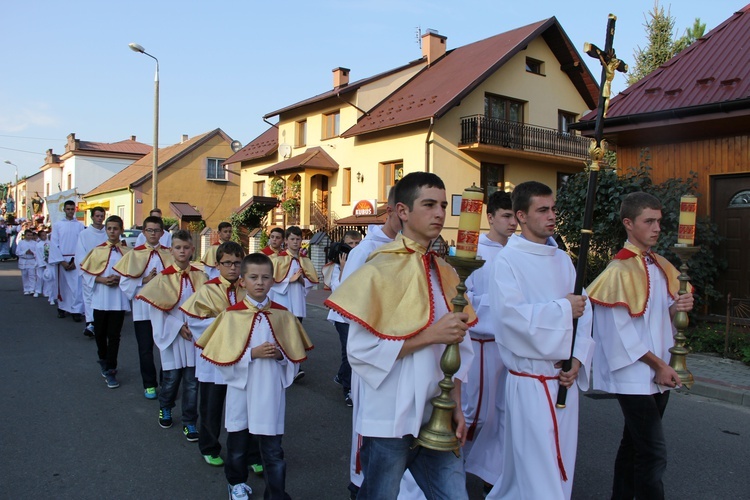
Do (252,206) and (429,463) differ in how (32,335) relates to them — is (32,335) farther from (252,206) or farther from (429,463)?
(252,206)

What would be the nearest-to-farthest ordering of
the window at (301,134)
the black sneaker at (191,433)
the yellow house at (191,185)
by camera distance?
the black sneaker at (191,433)
the window at (301,134)
the yellow house at (191,185)

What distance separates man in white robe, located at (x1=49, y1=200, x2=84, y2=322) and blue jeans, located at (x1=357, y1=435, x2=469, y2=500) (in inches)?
397

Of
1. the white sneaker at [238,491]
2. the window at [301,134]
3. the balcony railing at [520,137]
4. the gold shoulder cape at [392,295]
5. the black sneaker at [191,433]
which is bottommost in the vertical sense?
the black sneaker at [191,433]

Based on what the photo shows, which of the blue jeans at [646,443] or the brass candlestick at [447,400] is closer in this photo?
the brass candlestick at [447,400]

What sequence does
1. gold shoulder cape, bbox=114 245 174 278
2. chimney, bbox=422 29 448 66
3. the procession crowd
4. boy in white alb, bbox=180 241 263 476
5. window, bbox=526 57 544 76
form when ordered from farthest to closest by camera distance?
chimney, bbox=422 29 448 66 < window, bbox=526 57 544 76 < gold shoulder cape, bbox=114 245 174 278 < boy in white alb, bbox=180 241 263 476 < the procession crowd

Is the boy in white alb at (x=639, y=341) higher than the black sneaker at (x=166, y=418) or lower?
higher

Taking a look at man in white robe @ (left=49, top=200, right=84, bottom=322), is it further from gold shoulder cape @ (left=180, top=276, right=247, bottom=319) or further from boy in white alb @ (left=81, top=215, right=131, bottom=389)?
gold shoulder cape @ (left=180, top=276, right=247, bottom=319)

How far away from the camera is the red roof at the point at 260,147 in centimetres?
3116

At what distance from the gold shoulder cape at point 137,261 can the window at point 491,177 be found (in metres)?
17.7

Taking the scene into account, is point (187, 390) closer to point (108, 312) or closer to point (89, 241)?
point (108, 312)

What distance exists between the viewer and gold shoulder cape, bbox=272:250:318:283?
787 cm

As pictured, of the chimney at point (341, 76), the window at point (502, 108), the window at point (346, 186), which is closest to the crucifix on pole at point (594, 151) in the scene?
the window at point (502, 108)

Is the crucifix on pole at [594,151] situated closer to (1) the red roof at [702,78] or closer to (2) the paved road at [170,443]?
(2) the paved road at [170,443]

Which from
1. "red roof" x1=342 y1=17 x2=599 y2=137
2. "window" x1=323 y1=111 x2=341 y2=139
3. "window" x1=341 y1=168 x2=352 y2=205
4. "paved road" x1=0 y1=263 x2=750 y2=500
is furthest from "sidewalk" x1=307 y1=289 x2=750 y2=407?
"window" x1=323 y1=111 x2=341 y2=139
